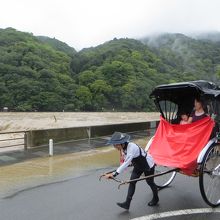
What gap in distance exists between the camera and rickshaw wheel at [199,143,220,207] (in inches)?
220

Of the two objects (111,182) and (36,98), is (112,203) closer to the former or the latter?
(111,182)

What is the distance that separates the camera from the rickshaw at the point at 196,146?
5777 millimetres

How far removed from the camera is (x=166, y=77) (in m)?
68.7

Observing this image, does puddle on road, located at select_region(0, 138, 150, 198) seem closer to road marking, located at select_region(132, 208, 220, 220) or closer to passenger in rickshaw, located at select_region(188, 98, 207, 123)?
road marking, located at select_region(132, 208, 220, 220)

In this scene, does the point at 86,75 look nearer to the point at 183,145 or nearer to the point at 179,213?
the point at 183,145

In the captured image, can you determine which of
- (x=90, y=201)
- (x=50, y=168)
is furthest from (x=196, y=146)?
(x=50, y=168)

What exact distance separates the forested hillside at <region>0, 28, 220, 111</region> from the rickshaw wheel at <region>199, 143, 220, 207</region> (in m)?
46.7

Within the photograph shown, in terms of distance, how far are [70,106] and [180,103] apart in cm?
5195

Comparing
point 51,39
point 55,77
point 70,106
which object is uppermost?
point 51,39

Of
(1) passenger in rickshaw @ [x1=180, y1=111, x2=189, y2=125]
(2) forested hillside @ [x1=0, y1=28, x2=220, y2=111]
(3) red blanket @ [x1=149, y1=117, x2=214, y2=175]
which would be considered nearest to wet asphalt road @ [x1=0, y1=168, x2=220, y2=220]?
(3) red blanket @ [x1=149, y1=117, x2=214, y2=175]

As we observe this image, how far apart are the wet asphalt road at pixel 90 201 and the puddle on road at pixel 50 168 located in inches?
17.4

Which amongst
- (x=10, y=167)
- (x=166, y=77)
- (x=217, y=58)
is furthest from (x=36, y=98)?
(x=10, y=167)

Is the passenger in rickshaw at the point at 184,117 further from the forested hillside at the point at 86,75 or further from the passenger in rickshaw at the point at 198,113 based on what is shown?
the forested hillside at the point at 86,75

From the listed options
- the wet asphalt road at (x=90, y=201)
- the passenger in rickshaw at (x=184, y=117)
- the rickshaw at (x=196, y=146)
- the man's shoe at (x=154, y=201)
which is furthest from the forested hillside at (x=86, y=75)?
the man's shoe at (x=154, y=201)
